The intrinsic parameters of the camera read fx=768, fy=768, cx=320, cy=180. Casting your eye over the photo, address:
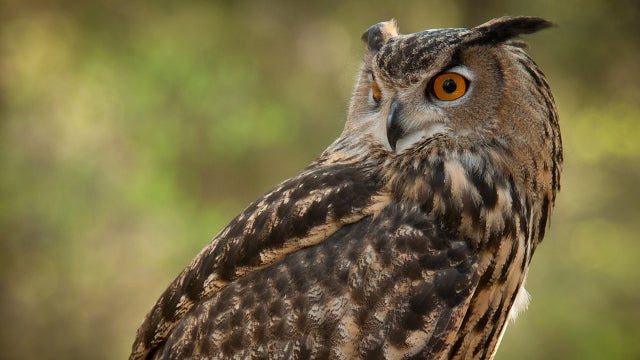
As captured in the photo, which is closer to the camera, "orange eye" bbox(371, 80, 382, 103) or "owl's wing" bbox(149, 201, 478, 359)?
"owl's wing" bbox(149, 201, 478, 359)

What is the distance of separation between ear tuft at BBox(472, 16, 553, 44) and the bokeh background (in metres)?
3.51

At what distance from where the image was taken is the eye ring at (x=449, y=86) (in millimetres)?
1742

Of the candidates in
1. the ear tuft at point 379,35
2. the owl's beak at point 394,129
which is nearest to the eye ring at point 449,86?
the owl's beak at point 394,129

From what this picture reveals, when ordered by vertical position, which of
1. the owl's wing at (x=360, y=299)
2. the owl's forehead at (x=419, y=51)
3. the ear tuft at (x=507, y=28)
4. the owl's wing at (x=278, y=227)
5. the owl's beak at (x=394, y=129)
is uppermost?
the owl's forehead at (x=419, y=51)

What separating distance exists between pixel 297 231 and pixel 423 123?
15.2 inches

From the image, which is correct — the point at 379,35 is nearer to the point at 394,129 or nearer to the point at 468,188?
the point at 394,129

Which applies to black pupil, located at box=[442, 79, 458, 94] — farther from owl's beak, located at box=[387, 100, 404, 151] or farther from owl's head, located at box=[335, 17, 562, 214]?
owl's beak, located at box=[387, 100, 404, 151]

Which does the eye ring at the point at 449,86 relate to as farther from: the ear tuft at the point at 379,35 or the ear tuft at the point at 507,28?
the ear tuft at the point at 379,35

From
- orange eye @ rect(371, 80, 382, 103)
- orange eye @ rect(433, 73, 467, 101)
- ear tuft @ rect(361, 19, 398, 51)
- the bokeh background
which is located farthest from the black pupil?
the bokeh background

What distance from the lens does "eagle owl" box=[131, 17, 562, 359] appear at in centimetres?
157

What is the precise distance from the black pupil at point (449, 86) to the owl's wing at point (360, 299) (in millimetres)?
285

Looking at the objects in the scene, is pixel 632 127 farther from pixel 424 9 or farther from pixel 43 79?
pixel 43 79

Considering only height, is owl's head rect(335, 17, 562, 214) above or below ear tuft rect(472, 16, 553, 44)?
below

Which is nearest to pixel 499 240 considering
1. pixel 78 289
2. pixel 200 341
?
pixel 200 341
